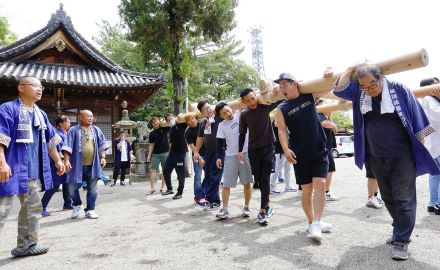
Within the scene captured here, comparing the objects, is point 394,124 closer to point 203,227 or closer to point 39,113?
point 203,227

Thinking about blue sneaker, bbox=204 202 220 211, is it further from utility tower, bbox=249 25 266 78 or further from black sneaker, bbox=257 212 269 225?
utility tower, bbox=249 25 266 78

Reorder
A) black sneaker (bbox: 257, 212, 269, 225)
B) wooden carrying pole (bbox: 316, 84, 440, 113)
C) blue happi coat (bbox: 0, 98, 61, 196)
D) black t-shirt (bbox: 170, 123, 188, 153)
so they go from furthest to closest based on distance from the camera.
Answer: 1. black t-shirt (bbox: 170, 123, 188, 153)
2. black sneaker (bbox: 257, 212, 269, 225)
3. wooden carrying pole (bbox: 316, 84, 440, 113)
4. blue happi coat (bbox: 0, 98, 61, 196)

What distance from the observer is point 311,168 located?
3764 millimetres

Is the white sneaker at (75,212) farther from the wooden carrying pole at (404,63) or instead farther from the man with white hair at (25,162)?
the wooden carrying pole at (404,63)

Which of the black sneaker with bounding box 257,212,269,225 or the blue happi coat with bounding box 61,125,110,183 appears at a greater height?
the blue happi coat with bounding box 61,125,110,183

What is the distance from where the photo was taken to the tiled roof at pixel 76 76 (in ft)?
37.3

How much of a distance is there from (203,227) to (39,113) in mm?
2595

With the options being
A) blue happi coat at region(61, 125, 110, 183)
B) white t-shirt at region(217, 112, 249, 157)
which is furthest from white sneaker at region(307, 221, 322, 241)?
blue happi coat at region(61, 125, 110, 183)

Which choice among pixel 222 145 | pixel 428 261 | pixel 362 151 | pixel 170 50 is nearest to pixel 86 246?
pixel 222 145

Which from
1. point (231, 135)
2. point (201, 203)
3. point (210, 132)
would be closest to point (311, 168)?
point (231, 135)

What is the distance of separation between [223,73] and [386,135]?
24.4m

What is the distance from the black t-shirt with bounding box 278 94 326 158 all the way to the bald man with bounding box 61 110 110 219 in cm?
355

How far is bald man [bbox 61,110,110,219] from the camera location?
18.1 ft

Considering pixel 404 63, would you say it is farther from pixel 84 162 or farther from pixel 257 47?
pixel 257 47
